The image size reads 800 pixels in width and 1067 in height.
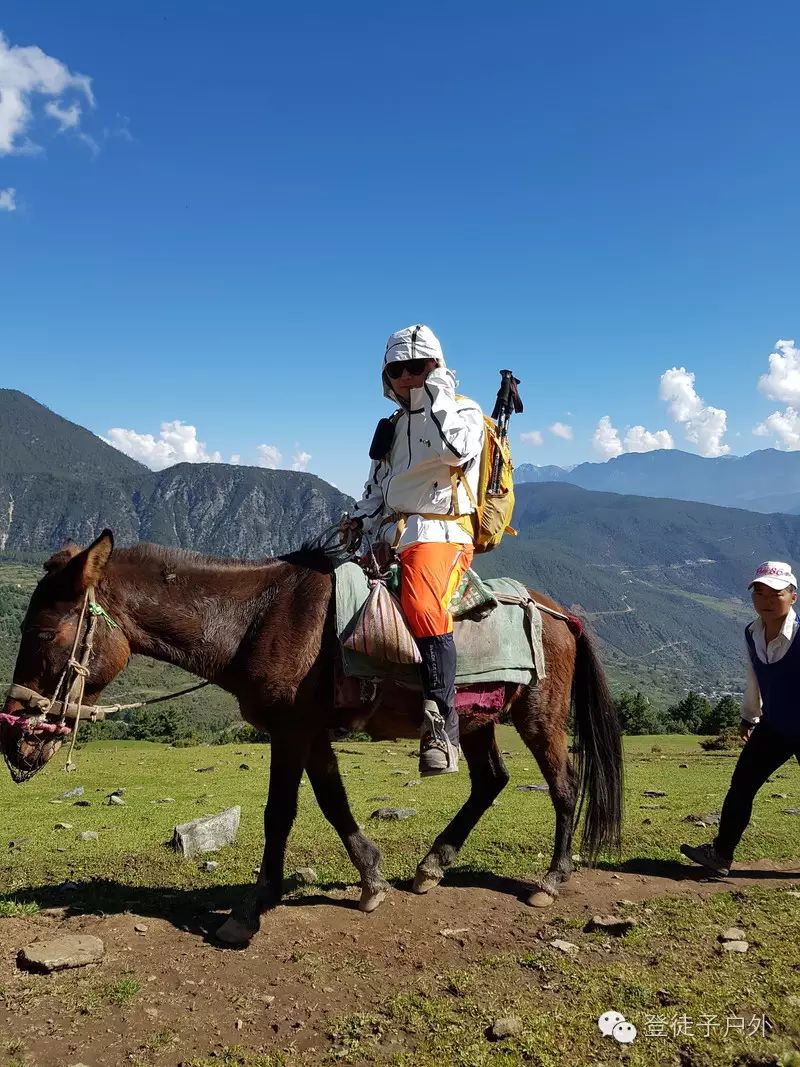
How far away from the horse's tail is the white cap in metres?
1.72

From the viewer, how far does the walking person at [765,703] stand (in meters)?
6.13

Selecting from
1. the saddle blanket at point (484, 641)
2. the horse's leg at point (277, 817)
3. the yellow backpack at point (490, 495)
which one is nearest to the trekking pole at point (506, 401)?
the yellow backpack at point (490, 495)

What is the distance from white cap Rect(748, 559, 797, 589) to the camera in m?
6.03

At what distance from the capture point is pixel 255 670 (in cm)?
513

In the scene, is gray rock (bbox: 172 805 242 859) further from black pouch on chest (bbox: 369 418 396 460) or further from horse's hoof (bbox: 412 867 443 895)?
black pouch on chest (bbox: 369 418 396 460)

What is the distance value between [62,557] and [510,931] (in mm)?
4563

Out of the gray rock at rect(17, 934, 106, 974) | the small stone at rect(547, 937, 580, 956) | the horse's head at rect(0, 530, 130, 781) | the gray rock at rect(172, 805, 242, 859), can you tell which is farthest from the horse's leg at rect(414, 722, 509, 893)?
the horse's head at rect(0, 530, 130, 781)

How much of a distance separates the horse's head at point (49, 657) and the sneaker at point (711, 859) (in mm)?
5946

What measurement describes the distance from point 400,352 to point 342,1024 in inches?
189

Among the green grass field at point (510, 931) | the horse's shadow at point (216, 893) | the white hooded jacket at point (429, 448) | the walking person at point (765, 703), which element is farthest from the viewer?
the walking person at point (765, 703)

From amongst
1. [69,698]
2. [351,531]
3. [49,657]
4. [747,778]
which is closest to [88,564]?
[49,657]

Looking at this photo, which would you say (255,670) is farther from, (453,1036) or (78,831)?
(78,831)

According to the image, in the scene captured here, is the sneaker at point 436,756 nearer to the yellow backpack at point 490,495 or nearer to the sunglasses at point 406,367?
the yellow backpack at point 490,495

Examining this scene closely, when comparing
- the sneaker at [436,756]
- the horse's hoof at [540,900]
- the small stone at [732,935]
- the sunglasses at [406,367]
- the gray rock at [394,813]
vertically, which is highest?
the sunglasses at [406,367]
